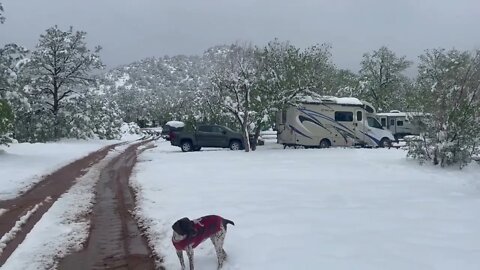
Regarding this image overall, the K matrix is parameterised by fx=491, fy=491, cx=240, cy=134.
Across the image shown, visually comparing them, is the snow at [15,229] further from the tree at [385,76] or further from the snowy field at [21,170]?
the tree at [385,76]

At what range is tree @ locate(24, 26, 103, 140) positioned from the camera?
40781 millimetres

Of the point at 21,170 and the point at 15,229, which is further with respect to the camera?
the point at 21,170

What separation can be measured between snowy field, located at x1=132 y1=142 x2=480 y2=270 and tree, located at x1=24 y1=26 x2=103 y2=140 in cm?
2740

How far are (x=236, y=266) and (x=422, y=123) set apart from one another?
13.7 meters

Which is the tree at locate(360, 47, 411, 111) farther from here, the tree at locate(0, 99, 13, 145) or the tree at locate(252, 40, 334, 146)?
the tree at locate(0, 99, 13, 145)

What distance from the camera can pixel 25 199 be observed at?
1197cm

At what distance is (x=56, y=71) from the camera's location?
4156 centimetres

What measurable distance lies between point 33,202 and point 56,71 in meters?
32.7

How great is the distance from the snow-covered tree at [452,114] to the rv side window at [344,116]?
420 inches

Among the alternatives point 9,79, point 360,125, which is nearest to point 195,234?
point 9,79

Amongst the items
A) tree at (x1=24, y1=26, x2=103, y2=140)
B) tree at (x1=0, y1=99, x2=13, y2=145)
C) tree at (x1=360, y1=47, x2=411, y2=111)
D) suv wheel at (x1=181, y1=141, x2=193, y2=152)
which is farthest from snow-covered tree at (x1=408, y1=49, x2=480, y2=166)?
tree at (x1=360, y1=47, x2=411, y2=111)

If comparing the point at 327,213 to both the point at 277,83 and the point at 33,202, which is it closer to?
the point at 33,202

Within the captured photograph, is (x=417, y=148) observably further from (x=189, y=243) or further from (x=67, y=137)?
(x=67, y=137)

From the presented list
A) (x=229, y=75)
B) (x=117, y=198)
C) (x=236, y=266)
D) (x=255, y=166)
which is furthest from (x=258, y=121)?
(x=236, y=266)
